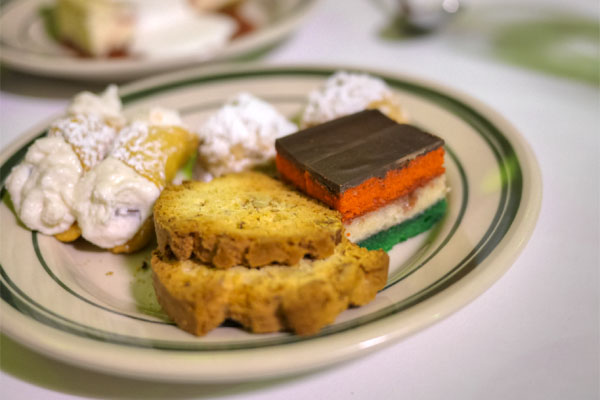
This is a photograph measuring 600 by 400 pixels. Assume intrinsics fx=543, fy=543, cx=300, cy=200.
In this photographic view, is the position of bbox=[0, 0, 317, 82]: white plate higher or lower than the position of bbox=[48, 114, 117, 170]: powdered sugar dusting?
higher

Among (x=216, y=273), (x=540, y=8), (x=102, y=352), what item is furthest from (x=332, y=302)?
(x=540, y=8)

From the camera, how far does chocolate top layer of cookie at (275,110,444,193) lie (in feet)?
6.02

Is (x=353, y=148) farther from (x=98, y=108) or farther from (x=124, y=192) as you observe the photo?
(x=98, y=108)

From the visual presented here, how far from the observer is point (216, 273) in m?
1.62

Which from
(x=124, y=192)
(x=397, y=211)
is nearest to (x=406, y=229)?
(x=397, y=211)

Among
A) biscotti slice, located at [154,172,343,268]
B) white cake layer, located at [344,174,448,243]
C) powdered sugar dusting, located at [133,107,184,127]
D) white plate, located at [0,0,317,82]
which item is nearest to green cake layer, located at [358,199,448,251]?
white cake layer, located at [344,174,448,243]

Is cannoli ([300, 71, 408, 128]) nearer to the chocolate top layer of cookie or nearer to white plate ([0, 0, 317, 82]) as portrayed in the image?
the chocolate top layer of cookie

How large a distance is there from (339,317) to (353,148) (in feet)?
2.20

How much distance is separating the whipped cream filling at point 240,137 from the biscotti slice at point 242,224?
0.19 meters

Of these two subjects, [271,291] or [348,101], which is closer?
[271,291]

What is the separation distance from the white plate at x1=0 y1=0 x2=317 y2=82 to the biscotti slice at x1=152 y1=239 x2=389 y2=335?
158cm

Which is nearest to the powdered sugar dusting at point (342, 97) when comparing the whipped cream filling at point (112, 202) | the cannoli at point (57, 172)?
the whipped cream filling at point (112, 202)

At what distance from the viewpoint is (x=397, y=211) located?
1997mm

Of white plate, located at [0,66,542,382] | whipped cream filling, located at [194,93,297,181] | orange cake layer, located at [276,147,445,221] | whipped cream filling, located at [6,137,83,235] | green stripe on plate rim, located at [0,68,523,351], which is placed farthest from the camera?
whipped cream filling, located at [194,93,297,181]
